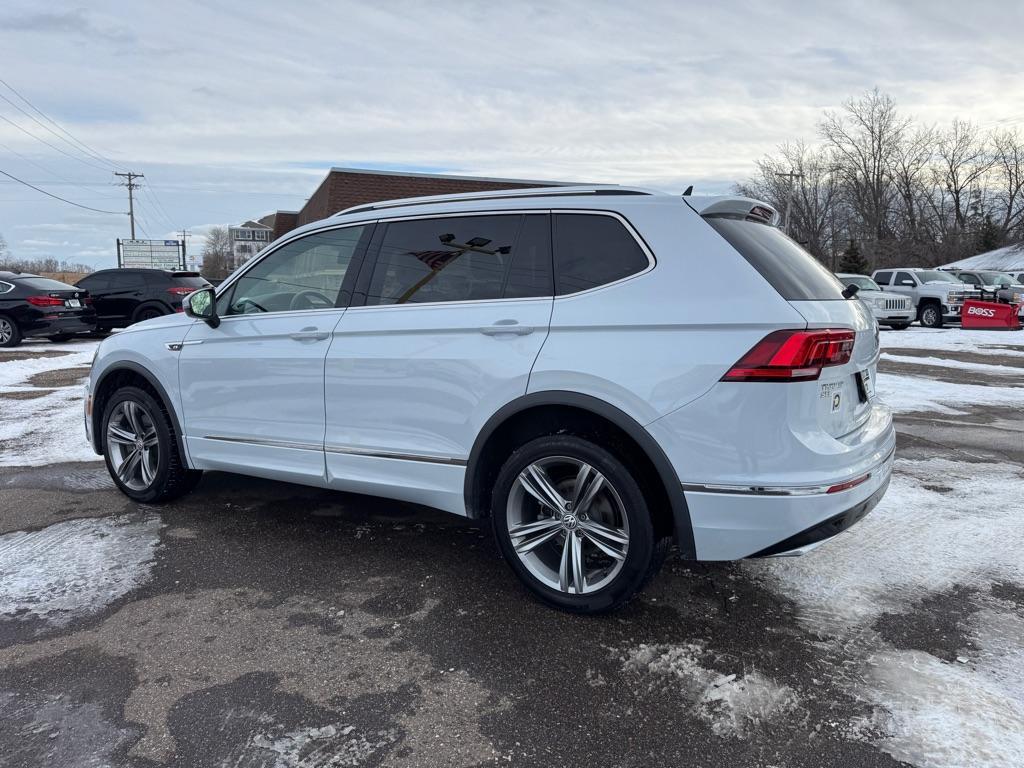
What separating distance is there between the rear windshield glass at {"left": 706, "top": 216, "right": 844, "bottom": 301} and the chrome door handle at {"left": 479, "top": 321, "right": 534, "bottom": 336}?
91cm

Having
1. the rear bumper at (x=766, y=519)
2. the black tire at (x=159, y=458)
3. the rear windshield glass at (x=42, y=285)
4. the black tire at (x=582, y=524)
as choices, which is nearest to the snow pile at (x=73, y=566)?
the black tire at (x=159, y=458)

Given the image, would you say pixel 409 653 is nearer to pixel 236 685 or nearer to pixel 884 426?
pixel 236 685

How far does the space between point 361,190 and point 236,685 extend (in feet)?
78.4

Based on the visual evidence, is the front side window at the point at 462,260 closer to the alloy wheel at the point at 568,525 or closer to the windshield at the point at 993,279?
the alloy wheel at the point at 568,525

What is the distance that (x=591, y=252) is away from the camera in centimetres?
332

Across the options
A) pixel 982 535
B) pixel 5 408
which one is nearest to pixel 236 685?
pixel 982 535

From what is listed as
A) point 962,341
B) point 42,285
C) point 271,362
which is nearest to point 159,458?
point 271,362

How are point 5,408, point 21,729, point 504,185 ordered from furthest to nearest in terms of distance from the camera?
point 504,185
point 5,408
point 21,729

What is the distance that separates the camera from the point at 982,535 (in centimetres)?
426

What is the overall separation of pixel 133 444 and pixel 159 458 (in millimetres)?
327

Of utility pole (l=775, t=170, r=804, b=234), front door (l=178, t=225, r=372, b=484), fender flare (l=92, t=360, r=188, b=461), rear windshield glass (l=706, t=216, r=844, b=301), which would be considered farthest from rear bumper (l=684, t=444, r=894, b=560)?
utility pole (l=775, t=170, r=804, b=234)

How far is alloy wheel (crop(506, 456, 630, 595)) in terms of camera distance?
3.20 meters

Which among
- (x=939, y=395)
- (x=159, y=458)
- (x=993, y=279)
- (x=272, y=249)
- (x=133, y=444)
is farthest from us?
(x=993, y=279)

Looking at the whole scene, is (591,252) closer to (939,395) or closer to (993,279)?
(939,395)
